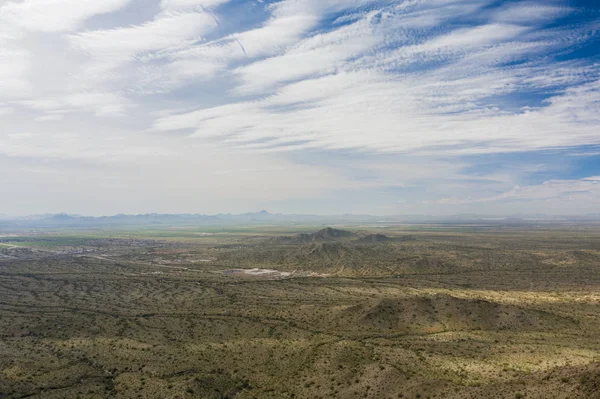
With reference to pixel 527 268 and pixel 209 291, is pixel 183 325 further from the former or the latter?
pixel 527 268

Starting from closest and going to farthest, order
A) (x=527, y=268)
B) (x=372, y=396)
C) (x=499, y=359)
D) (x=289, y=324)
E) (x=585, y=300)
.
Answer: (x=372, y=396) < (x=499, y=359) < (x=289, y=324) < (x=585, y=300) < (x=527, y=268)

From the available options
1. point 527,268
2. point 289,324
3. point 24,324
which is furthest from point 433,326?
point 527,268

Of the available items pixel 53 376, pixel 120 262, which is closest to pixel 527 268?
pixel 53 376

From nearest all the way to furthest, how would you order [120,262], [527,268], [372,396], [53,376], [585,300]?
[372,396] < [53,376] < [585,300] < [527,268] < [120,262]

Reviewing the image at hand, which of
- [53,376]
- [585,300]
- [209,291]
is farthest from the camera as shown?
[209,291]

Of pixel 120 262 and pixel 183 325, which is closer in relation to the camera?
pixel 183 325

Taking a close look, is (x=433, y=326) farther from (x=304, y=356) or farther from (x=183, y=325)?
(x=183, y=325)
